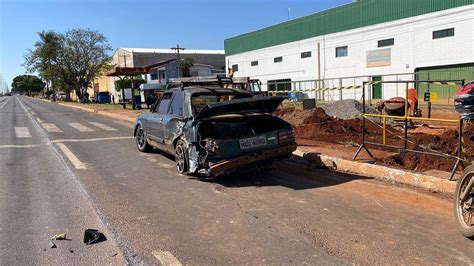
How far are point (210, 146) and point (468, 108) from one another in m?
3.77

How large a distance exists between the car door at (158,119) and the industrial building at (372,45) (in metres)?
18.1

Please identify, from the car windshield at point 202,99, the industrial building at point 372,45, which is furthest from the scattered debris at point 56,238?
the industrial building at point 372,45

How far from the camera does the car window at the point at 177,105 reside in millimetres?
8100

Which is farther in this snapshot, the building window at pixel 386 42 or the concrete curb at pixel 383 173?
the building window at pixel 386 42

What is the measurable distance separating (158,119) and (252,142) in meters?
2.83

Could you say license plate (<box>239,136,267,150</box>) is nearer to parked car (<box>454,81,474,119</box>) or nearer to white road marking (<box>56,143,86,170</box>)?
parked car (<box>454,81,474,119</box>)

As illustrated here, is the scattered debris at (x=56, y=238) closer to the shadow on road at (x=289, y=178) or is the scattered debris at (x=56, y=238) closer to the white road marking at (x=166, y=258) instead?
the white road marking at (x=166, y=258)

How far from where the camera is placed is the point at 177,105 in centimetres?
830

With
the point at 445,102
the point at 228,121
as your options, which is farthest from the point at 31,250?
the point at 445,102

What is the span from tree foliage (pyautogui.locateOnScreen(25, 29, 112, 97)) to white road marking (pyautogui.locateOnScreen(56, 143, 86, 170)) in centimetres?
5500

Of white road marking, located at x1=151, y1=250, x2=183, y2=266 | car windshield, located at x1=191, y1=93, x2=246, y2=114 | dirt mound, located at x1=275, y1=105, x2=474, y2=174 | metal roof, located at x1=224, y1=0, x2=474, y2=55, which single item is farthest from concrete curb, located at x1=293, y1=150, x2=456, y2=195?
metal roof, located at x1=224, y1=0, x2=474, y2=55

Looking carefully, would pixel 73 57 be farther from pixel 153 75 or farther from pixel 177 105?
pixel 177 105

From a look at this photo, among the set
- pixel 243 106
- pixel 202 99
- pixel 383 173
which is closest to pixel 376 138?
pixel 383 173

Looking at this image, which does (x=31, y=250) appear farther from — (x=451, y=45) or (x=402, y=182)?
(x=451, y=45)
